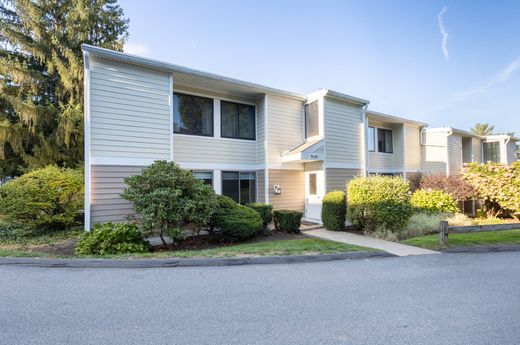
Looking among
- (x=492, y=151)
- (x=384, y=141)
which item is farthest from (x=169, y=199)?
(x=492, y=151)

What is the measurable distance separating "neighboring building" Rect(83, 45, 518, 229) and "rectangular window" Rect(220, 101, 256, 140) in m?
0.04

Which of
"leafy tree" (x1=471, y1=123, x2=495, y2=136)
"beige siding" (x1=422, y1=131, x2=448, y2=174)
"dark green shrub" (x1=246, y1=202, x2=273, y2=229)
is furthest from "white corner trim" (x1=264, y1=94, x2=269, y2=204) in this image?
"leafy tree" (x1=471, y1=123, x2=495, y2=136)

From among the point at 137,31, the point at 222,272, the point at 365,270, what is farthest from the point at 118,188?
the point at 137,31

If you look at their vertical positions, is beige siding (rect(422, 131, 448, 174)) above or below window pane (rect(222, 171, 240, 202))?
above

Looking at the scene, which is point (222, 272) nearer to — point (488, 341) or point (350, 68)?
point (488, 341)

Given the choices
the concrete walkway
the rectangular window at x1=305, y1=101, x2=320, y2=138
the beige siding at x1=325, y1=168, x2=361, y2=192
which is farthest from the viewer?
the rectangular window at x1=305, y1=101, x2=320, y2=138

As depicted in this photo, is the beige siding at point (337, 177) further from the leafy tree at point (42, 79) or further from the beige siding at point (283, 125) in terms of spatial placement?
the leafy tree at point (42, 79)

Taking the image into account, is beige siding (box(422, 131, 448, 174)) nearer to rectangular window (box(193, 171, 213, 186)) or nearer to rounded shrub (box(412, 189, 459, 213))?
rounded shrub (box(412, 189, 459, 213))

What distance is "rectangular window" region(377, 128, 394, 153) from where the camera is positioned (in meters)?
16.8

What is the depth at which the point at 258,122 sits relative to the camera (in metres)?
12.4

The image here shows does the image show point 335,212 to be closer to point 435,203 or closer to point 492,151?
point 435,203

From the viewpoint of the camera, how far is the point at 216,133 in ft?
37.3

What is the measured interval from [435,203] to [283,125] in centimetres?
763

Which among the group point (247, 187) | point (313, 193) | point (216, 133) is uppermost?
point (216, 133)
